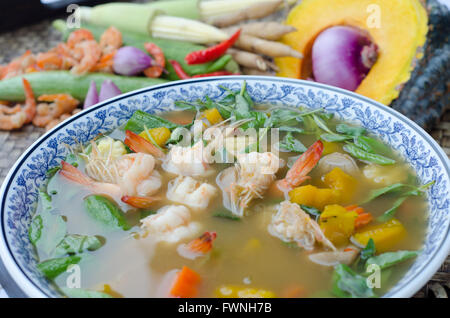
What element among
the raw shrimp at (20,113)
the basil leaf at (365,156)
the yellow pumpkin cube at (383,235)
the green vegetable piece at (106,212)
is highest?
the basil leaf at (365,156)

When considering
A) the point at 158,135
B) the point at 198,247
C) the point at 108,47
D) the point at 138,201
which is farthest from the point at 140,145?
the point at 108,47

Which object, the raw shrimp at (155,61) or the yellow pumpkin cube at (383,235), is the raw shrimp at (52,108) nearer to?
the raw shrimp at (155,61)

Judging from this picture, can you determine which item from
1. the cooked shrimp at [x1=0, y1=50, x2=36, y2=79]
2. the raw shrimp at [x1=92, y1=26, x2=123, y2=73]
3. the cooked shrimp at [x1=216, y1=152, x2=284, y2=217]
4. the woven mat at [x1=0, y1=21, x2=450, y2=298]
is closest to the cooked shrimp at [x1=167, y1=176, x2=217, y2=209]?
the cooked shrimp at [x1=216, y1=152, x2=284, y2=217]

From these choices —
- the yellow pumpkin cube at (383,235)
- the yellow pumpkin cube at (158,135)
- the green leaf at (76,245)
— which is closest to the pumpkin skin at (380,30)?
the yellow pumpkin cube at (383,235)

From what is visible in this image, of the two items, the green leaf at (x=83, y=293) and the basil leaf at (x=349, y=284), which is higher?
the basil leaf at (x=349, y=284)

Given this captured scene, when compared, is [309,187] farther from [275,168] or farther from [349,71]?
[349,71]

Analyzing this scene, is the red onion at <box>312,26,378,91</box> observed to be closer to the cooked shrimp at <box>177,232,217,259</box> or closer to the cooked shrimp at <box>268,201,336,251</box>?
the cooked shrimp at <box>268,201,336,251</box>

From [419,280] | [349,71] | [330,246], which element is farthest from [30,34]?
[419,280]
